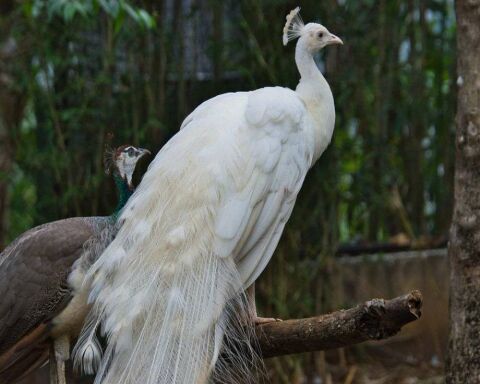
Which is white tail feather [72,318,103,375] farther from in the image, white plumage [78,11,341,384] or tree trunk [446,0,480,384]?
tree trunk [446,0,480,384]

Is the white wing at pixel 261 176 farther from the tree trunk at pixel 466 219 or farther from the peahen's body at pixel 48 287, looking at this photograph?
the tree trunk at pixel 466 219

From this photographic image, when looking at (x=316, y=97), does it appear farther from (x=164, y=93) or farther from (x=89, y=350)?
(x=164, y=93)

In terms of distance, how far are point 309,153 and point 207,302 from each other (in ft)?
2.85

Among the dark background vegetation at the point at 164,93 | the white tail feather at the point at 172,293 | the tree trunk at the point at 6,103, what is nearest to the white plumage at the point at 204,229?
the white tail feather at the point at 172,293

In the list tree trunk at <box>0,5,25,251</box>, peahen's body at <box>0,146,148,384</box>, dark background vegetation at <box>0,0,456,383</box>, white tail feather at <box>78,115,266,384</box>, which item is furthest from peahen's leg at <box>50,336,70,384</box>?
tree trunk at <box>0,5,25,251</box>

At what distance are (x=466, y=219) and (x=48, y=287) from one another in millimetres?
1741

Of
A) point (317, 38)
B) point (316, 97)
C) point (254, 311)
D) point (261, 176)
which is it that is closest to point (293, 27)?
point (317, 38)

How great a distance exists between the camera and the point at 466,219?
416cm

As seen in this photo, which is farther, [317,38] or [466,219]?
[317,38]

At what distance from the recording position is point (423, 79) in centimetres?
709

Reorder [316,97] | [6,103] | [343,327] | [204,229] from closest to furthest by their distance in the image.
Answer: [343,327] → [204,229] → [316,97] → [6,103]

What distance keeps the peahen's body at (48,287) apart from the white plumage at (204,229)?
0.29 m

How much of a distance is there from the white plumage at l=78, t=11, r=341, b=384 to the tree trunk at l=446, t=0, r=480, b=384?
1.88ft

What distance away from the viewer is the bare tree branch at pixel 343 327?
3123 mm
